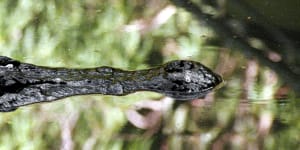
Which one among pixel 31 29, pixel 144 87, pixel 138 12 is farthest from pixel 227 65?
pixel 31 29

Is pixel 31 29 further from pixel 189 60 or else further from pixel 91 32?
pixel 189 60

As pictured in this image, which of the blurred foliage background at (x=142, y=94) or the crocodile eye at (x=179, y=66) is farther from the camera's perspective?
the crocodile eye at (x=179, y=66)

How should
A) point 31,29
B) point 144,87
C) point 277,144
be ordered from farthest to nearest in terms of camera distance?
point 31,29, point 144,87, point 277,144

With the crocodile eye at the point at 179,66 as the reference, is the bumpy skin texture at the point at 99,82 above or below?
below

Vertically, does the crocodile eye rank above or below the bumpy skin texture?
above
